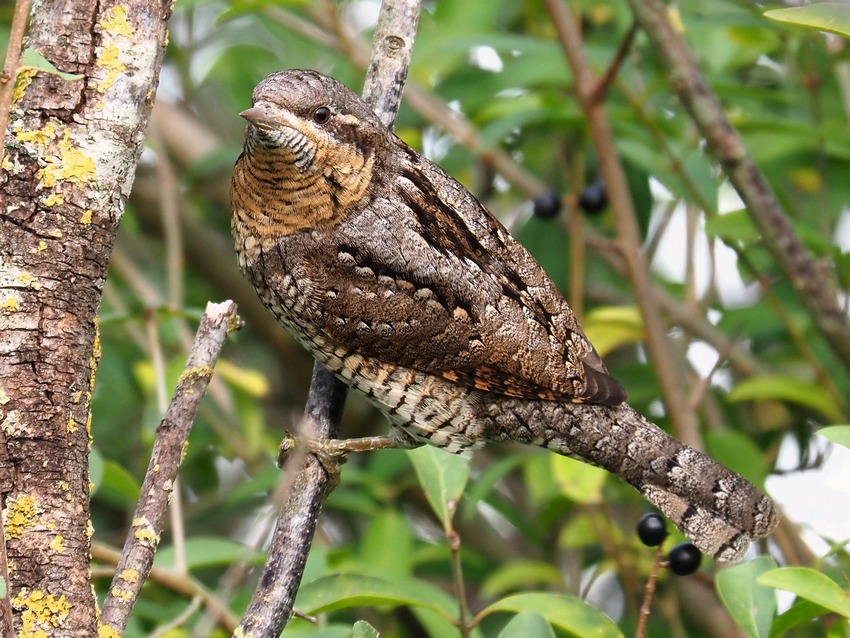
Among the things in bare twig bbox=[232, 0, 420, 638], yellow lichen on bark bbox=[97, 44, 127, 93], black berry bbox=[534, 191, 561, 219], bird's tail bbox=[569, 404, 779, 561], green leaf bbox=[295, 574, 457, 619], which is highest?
yellow lichen on bark bbox=[97, 44, 127, 93]

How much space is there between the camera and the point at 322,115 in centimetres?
239

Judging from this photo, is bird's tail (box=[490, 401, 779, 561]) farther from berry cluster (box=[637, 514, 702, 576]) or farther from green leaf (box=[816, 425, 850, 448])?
green leaf (box=[816, 425, 850, 448])

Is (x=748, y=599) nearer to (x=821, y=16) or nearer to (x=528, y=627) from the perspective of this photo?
(x=528, y=627)

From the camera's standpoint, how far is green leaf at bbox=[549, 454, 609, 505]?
3.03 meters

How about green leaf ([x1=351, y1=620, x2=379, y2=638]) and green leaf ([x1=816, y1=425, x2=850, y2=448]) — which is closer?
green leaf ([x1=351, y1=620, x2=379, y2=638])

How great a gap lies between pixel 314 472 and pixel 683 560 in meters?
0.87

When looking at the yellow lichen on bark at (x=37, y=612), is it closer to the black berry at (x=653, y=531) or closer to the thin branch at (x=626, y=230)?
the black berry at (x=653, y=531)

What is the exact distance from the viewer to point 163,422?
5.44ft

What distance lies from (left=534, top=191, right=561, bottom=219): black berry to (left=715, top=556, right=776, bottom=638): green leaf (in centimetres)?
179

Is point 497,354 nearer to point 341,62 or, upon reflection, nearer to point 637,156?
point 637,156

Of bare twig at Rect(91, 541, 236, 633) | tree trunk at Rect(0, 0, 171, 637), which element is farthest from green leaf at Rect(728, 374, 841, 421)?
tree trunk at Rect(0, 0, 171, 637)

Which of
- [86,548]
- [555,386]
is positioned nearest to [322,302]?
[555,386]

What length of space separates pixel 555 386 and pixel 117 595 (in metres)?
1.32

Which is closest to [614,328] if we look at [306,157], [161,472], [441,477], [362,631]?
[441,477]
